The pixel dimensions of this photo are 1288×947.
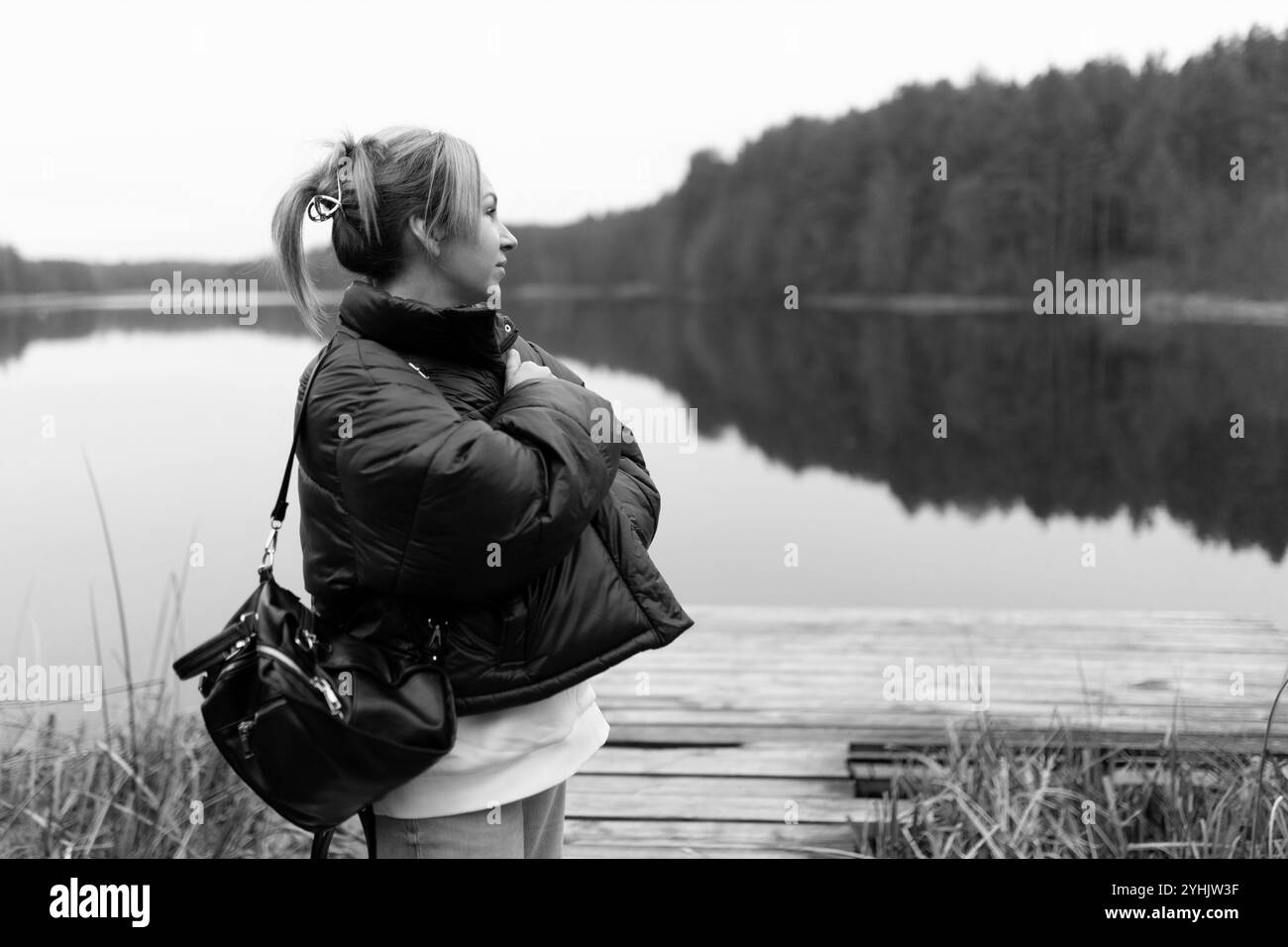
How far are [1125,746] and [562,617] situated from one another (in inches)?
93.0

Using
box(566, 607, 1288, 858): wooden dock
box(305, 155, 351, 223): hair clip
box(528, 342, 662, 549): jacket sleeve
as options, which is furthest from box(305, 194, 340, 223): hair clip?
box(566, 607, 1288, 858): wooden dock

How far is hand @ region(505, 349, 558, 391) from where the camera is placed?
168 centimetres

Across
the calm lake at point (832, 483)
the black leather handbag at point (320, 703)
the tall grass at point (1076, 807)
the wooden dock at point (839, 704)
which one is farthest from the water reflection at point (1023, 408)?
the tall grass at point (1076, 807)

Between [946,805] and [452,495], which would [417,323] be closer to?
Result: [452,495]

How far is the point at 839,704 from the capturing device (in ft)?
13.6

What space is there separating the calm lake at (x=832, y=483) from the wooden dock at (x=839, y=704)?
3.75 feet

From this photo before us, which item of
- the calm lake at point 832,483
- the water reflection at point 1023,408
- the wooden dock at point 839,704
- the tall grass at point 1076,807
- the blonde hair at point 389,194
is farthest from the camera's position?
the water reflection at point 1023,408

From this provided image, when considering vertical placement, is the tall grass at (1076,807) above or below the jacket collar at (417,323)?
below

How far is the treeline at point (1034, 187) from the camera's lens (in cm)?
3975

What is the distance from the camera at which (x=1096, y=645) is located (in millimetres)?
4844

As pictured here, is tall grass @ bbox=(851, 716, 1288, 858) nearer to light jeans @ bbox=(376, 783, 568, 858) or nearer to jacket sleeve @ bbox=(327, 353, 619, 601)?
light jeans @ bbox=(376, 783, 568, 858)

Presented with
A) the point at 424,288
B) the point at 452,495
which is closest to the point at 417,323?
the point at 424,288

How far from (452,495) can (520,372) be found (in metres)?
0.30

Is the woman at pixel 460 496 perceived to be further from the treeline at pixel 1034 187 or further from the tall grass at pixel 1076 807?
the treeline at pixel 1034 187
